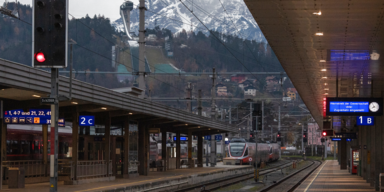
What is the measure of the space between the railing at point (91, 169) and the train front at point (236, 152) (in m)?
31.3

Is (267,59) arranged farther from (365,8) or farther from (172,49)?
(365,8)

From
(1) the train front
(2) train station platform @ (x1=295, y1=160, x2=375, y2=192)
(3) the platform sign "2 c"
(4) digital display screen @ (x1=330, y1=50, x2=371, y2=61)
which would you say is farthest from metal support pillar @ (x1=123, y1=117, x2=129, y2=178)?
(1) the train front

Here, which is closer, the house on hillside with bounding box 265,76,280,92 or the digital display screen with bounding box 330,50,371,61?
the digital display screen with bounding box 330,50,371,61

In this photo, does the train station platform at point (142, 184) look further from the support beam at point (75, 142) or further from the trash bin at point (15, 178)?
the support beam at point (75, 142)

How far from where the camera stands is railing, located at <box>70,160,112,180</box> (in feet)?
75.9

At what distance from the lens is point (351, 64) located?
16.6 meters

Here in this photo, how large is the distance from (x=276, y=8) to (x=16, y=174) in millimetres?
13735

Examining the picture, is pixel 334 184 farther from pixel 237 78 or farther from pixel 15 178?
pixel 237 78

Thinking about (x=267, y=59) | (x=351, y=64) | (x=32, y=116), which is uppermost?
(x=267, y=59)

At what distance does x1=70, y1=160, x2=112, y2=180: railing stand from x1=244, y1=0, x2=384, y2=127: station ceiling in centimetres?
1006

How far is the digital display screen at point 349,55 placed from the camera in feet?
48.1

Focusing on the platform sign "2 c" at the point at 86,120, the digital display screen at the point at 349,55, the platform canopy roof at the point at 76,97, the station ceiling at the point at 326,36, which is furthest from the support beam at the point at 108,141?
the digital display screen at the point at 349,55

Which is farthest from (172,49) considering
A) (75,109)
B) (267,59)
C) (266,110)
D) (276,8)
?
(276,8)

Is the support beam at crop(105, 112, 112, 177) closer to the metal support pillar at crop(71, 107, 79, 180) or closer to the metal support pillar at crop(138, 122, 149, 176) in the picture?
the metal support pillar at crop(71, 107, 79, 180)
